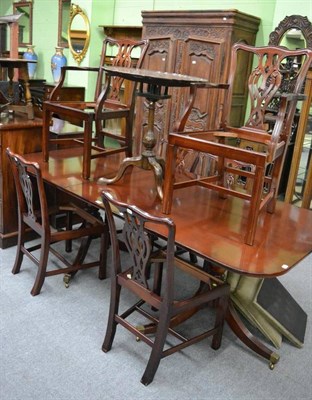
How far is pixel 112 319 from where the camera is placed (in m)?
→ 2.02

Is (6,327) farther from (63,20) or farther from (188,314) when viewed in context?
(63,20)

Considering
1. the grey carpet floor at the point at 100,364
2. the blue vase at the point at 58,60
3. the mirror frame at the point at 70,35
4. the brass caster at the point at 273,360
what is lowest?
the grey carpet floor at the point at 100,364

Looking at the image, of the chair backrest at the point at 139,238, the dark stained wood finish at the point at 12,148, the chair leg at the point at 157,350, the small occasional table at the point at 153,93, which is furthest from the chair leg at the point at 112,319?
the dark stained wood finish at the point at 12,148

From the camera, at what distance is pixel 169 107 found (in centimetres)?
448

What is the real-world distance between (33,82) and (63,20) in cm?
168

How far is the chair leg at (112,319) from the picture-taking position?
200 centimetres

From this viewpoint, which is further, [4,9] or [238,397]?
[4,9]

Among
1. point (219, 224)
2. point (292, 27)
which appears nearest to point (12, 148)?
point (219, 224)

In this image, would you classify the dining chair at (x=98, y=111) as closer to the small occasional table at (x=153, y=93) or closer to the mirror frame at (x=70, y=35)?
the small occasional table at (x=153, y=93)

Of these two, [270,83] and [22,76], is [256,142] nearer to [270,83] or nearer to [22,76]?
[270,83]

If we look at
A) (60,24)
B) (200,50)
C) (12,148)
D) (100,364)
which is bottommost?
(100,364)

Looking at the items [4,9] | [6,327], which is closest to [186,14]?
[6,327]

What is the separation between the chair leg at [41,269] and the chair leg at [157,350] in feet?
3.02

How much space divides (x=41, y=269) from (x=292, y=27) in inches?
121
